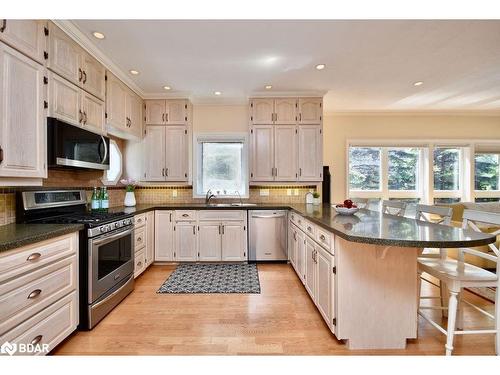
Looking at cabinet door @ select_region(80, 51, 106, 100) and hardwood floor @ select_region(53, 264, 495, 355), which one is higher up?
cabinet door @ select_region(80, 51, 106, 100)

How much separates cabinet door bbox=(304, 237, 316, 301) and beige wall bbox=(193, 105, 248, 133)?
2.41 metres

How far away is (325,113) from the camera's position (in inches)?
189

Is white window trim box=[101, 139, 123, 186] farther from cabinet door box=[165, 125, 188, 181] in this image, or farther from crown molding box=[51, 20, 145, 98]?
crown molding box=[51, 20, 145, 98]

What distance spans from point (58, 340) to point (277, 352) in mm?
1554

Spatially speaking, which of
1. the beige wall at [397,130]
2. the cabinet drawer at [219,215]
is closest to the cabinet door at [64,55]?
the cabinet drawer at [219,215]

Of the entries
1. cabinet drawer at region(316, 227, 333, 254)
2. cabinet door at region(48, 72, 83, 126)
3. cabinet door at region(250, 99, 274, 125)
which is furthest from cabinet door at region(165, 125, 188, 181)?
cabinet drawer at region(316, 227, 333, 254)

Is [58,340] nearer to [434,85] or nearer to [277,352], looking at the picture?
[277,352]

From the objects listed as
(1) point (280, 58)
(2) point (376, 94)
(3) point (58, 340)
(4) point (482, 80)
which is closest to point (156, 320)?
(3) point (58, 340)

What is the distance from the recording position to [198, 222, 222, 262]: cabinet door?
144 inches

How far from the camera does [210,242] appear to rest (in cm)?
367

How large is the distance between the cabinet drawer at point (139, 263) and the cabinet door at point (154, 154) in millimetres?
1297

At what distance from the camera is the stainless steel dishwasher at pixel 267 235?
3703mm

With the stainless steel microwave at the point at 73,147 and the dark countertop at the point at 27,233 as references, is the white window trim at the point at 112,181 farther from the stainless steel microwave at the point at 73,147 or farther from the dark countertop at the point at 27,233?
the dark countertop at the point at 27,233
